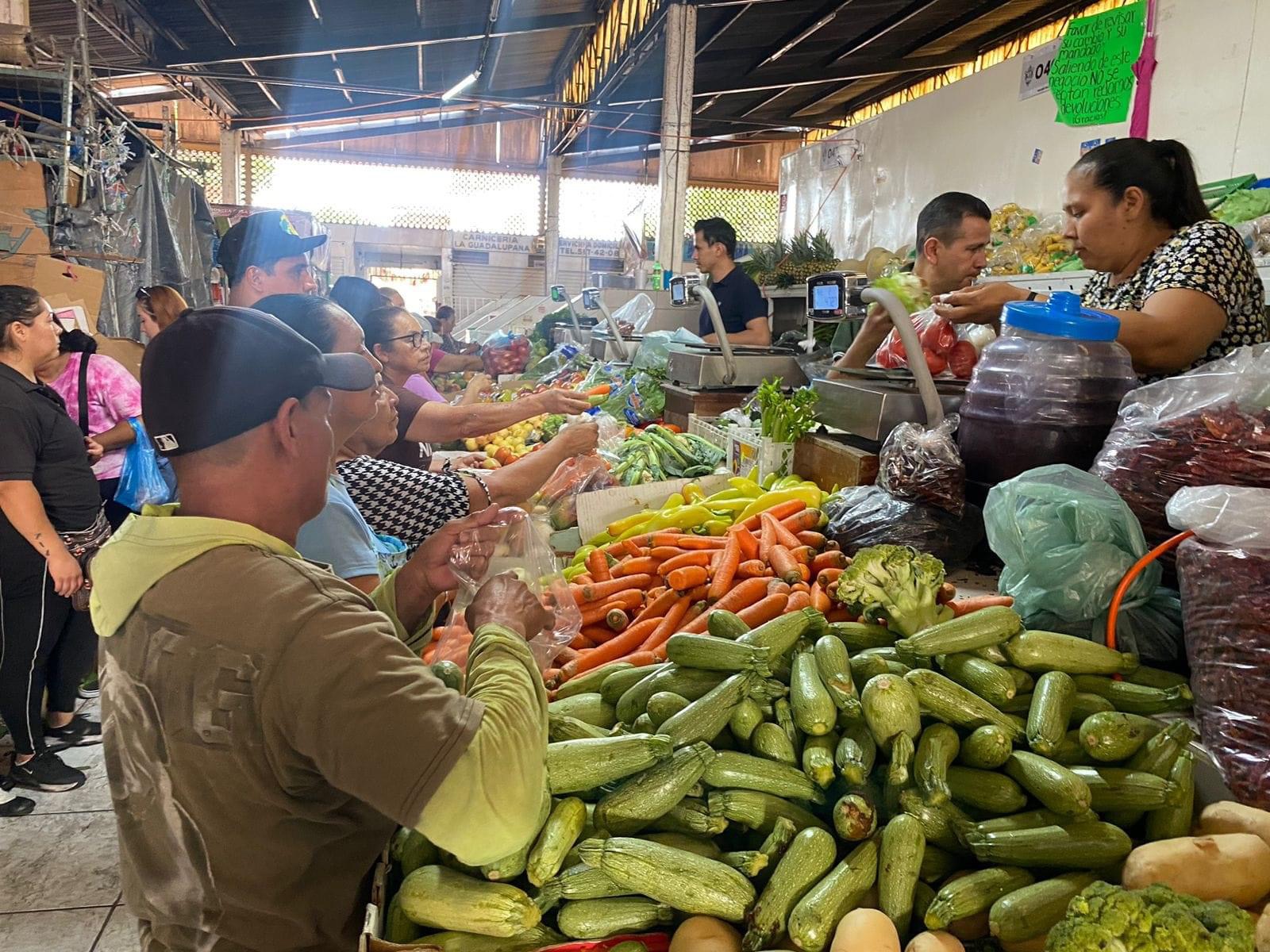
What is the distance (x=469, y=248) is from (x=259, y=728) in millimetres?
18463

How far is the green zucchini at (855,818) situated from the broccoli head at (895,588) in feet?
1.70

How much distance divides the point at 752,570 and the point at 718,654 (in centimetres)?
99

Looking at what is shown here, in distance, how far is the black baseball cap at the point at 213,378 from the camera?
1.22 metres

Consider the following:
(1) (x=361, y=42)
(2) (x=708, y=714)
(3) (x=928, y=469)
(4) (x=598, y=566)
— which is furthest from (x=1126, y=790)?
(1) (x=361, y=42)

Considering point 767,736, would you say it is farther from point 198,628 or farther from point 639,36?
point 639,36

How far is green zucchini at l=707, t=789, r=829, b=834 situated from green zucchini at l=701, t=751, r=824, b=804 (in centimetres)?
1

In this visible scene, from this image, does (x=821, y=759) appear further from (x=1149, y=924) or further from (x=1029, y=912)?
(x=1149, y=924)

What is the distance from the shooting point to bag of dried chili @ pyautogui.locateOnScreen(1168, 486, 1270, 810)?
1.51 metres

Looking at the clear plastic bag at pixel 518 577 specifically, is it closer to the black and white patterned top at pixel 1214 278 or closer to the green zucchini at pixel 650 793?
the green zucchini at pixel 650 793

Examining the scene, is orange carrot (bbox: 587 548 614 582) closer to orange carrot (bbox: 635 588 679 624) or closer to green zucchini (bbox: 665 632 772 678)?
orange carrot (bbox: 635 588 679 624)

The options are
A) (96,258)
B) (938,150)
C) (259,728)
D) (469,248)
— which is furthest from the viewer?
(469,248)

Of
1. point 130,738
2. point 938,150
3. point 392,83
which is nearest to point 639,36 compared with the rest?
point 938,150

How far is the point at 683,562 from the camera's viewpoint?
2.90 metres

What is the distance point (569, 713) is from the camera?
72.8 inches
